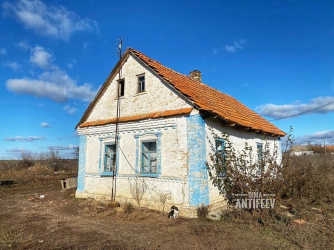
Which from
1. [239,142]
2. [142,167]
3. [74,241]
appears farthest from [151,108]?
[74,241]

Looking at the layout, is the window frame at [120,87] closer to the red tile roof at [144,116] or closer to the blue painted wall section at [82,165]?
Answer: the red tile roof at [144,116]

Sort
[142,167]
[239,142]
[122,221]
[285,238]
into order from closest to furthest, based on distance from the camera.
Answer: [285,238] → [122,221] → [142,167] → [239,142]

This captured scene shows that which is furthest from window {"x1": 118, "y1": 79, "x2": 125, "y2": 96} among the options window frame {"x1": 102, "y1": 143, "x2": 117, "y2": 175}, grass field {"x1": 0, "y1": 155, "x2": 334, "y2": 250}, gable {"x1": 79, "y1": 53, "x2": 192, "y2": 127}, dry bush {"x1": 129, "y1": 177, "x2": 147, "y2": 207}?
grass field {"x1": 0, "y1": 155, "x2": 334, "y2": 250}

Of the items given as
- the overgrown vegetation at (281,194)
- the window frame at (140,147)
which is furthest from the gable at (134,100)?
the overgrown vegetation at (281,194)

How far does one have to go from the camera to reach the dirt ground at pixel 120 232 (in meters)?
5.63

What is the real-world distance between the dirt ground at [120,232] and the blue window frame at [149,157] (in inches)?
67.0

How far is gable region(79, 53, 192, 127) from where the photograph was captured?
31.0 feet

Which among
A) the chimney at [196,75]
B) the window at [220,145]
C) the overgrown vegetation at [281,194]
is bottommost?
the overgrown vegetation at [281,194]

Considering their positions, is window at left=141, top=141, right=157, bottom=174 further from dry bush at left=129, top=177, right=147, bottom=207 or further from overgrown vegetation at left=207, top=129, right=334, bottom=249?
overgrown vegetation at left=207, top=129, right=334, bottom=249

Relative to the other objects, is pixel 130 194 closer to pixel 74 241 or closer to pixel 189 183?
pixel 189 183

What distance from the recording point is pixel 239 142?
10828mm

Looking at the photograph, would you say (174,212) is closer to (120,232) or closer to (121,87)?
(120,232)

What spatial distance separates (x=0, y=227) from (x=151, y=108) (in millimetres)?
6657

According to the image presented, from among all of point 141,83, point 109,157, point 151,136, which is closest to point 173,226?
point 151,136
